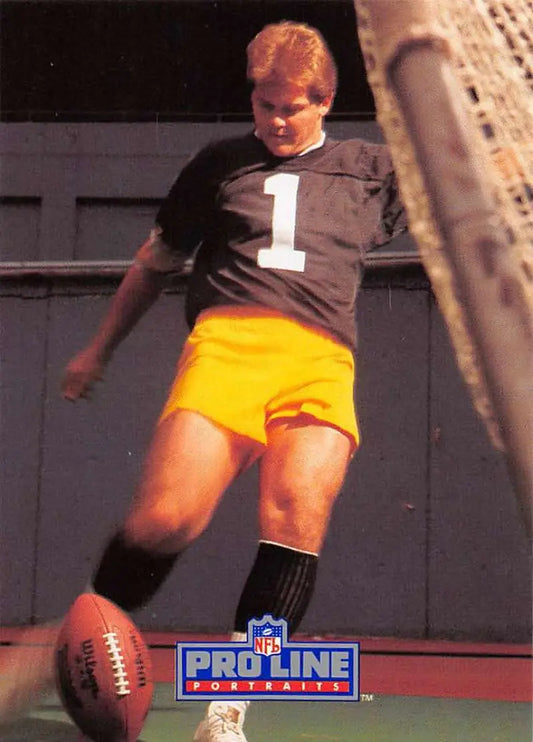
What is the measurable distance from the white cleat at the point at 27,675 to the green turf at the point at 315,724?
0.09 feet

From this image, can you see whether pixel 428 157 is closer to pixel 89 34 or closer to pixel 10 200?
pixel 89 34

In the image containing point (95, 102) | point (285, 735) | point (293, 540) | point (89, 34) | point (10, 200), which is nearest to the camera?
point (293, 540)

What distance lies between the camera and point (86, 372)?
1.99 meters

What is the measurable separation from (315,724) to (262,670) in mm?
250

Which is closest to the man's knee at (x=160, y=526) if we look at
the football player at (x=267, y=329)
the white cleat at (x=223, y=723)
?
the football player at (x=267, y=329)

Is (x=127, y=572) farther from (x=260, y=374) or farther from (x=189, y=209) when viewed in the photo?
(x=189, y=209)

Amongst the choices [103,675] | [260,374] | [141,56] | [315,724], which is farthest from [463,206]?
[141,56]

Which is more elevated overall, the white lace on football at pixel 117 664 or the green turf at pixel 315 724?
the white lace on football at pixel 117 664

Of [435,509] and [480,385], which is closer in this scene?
[480,385]

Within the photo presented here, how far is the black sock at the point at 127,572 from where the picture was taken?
1.64 metres

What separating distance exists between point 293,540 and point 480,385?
0.77 meters

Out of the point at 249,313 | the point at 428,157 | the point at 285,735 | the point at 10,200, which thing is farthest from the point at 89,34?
the point at 428,157

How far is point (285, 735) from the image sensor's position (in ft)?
5.82

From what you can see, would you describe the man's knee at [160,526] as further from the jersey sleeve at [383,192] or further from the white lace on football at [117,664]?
the jersey sleeve at [383,192]
